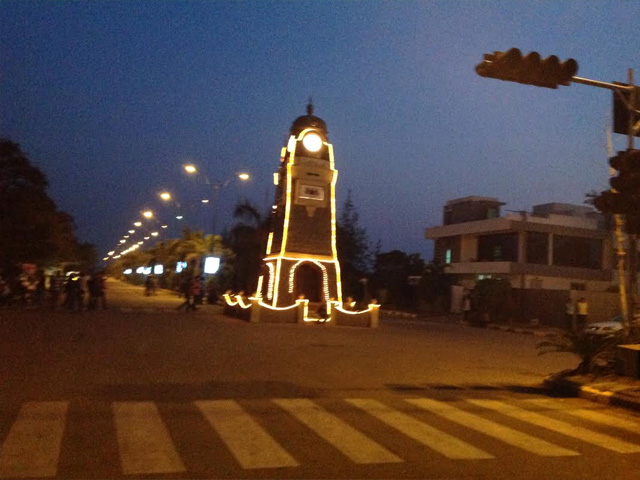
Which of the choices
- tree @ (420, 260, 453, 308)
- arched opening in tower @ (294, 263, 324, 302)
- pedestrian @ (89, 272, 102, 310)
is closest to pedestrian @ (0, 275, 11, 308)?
pedestrian @ (89, 272, 102, 310)

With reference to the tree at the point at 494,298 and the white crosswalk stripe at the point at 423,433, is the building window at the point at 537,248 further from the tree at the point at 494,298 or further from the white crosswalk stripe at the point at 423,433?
the white crosswalk stripe at the point at 423,433

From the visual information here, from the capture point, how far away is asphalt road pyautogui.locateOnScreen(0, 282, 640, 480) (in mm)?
7770

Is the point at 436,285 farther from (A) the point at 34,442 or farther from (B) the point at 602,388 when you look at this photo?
(A) the point at 34,442

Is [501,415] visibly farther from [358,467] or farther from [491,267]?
[491,267]

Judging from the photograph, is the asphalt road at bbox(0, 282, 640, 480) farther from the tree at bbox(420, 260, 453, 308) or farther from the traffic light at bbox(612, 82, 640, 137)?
the tree at bbox(420, 260, 453, 308)

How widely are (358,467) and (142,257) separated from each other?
278ft

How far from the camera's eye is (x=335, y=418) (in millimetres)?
10391

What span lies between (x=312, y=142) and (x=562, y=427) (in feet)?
79.3

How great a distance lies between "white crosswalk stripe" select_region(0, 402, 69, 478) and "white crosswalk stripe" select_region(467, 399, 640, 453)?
6197 millimetres

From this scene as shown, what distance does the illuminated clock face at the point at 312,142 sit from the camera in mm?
33278

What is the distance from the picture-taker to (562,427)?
34.2 feet

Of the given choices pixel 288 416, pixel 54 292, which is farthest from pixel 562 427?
pixel 54 292

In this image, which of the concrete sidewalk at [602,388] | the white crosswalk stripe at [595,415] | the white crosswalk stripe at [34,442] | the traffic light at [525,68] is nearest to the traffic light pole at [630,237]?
the traffic light at [525,68]

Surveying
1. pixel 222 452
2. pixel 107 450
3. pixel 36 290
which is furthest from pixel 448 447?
pixel 36 290
